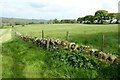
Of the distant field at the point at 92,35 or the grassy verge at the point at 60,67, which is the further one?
the distant field at the point at 92,35

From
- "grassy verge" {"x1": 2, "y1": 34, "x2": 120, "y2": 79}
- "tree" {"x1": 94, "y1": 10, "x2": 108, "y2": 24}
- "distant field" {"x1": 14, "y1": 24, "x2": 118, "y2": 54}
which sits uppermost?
"tree" {"x1": 94, "y1": 10, "x2": 108, "y2": 24}

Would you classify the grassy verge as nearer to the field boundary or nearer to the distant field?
→ the field boundary

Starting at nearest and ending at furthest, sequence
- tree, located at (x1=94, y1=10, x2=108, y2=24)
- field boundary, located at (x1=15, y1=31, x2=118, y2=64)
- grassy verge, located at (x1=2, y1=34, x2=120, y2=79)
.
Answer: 1. grassy verge, located at (x1=2, y1=34, x2=120, y2=79)
2. field boundary, located at (x1=15, y1=31, x2=118, y2=64)
3. tree, located at (x1=94, y1=10, x2=108, y2=24)

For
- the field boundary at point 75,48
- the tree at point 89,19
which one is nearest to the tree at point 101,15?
the tree at point 89,19

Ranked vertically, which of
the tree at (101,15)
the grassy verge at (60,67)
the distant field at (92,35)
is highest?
the tree at (101,15)

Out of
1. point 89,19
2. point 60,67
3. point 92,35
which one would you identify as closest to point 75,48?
point 60,67

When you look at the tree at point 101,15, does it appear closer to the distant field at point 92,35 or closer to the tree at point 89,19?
the tree at point 89,19

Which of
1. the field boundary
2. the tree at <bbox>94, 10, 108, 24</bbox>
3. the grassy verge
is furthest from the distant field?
the tree at <bbox>94, 10, 108, 24</bbox>

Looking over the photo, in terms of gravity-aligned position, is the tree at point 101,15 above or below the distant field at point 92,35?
above

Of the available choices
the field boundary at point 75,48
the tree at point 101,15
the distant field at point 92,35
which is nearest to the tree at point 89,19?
the tree at point 101,15

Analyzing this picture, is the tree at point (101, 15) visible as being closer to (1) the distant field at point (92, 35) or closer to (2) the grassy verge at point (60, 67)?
(1) the distant field at point (92, 35)

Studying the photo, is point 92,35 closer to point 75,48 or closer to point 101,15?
point 75,48

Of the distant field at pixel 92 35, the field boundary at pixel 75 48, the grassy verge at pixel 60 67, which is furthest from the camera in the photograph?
the distant field at pixel 92 35

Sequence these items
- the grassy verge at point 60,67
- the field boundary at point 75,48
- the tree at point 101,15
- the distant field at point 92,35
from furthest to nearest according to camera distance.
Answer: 1. the tree at point 101,15
2. the distant field at point 92,35
3. the field boundary at point 75,48
4. the grassy verge at point 60,67
